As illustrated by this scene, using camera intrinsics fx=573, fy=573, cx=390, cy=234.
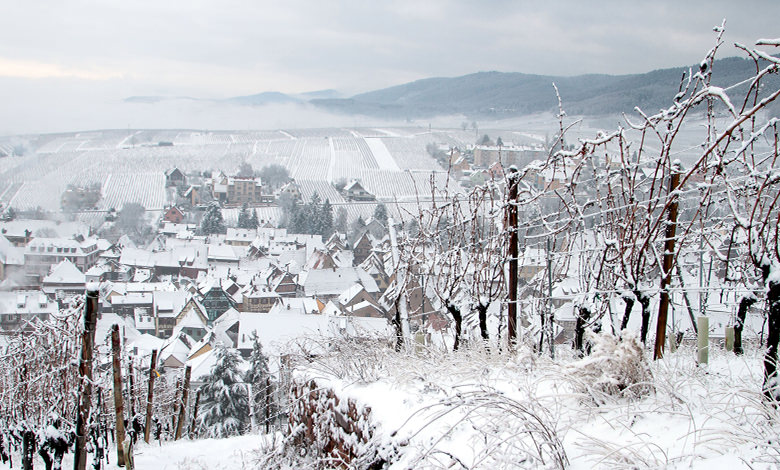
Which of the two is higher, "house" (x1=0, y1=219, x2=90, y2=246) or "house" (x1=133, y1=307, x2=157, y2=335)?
"house" (x1=0, y1=219, x2=90, y2=246)

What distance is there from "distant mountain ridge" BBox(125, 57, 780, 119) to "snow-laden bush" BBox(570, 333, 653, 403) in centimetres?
216

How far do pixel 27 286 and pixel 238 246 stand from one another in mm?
26206

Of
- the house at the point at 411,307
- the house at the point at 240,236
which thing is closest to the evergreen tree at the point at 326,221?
the house at the point at 240,236

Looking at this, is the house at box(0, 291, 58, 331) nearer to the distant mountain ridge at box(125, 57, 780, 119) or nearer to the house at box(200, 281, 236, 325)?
the house at box(200, 281, 236, 325)

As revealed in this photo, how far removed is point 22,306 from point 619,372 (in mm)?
30960

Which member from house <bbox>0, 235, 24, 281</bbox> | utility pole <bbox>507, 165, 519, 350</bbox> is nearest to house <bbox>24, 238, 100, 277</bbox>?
house <bbox>0, 235, 24, 281</bbox>

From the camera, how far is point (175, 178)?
9144 cm

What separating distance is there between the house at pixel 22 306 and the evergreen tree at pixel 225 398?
9760 millimetres

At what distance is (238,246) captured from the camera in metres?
60.6

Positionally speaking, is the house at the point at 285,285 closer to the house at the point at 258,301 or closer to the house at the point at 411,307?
the house at the point at 258,301

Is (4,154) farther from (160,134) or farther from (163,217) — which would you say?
(160,134)

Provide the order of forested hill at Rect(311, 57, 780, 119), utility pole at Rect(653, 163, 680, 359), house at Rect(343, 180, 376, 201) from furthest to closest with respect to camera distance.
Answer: house at Rect(343, 180, 376, 201)
forested hill at Rect(311, 57, 780, 119)
utility pole at Rect(653, 163, 680, 359)

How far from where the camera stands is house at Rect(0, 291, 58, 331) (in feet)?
86.0

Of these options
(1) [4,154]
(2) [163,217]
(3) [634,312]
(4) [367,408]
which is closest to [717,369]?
(4) [367,408]
